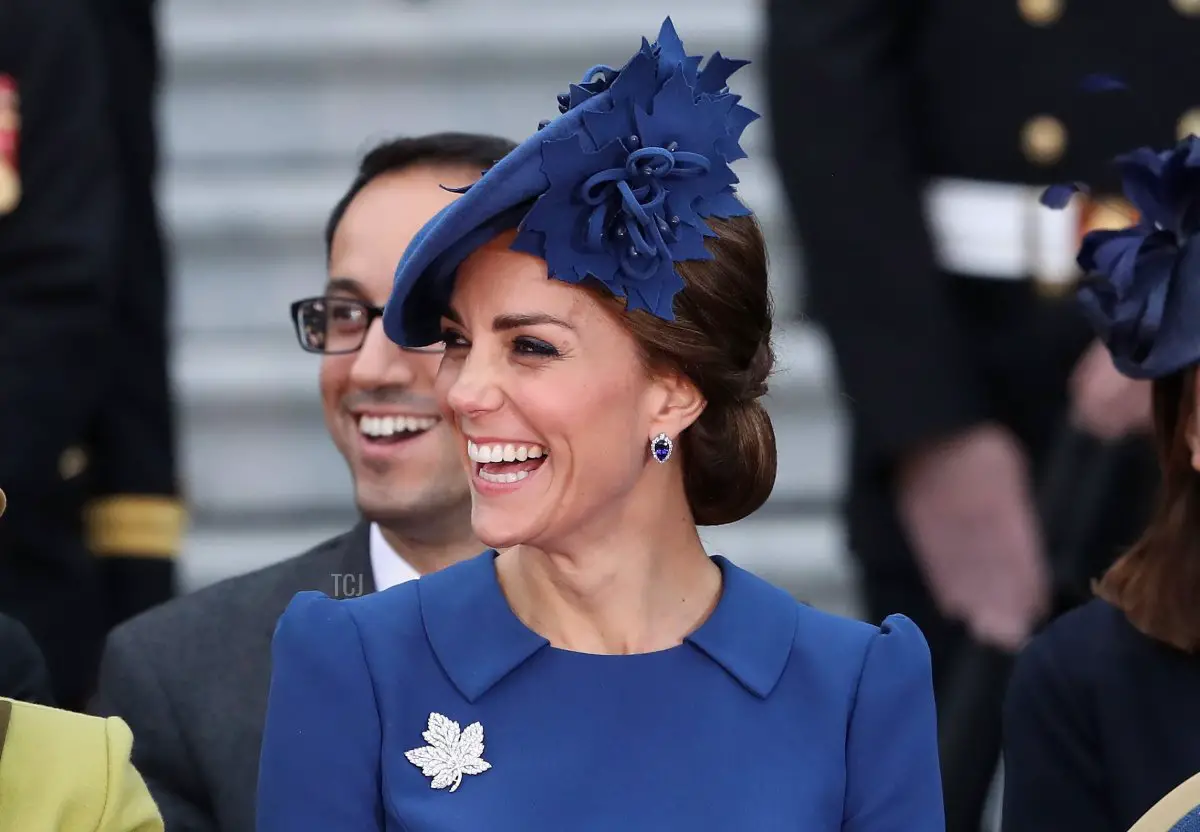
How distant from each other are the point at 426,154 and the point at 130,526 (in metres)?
1.52

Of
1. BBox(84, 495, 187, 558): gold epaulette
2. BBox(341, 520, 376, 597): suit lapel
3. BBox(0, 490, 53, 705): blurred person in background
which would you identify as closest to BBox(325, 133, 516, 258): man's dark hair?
BBox(341, 520, 376, 597): suit lapel

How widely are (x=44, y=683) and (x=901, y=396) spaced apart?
1.48 meters

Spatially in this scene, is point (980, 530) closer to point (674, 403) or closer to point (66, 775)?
point (674, 403)

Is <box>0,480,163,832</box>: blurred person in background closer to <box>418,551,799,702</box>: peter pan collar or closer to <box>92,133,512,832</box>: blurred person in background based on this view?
<box>418,551,799,702</box>: peter pan collar

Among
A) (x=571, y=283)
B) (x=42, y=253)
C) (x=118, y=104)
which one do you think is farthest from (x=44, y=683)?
(x=118, y=104)

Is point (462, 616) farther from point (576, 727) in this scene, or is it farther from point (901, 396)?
point (901, 396)

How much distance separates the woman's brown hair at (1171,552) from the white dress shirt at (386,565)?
3.22 feet

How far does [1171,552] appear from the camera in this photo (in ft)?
10.8

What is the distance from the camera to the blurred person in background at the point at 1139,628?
10.5 ft

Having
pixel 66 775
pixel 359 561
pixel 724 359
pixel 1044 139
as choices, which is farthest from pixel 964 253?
pixel 66 775

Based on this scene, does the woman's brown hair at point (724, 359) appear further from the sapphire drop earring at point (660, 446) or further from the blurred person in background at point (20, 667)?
the blurred person in background at point (20, 667)

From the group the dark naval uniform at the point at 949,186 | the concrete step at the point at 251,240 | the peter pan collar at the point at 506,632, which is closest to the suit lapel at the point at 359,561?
the peter pan collar at the point at 506,632

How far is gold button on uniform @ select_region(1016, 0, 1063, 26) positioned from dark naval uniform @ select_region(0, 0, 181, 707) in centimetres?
168

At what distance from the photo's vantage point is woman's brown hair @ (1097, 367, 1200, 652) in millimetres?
3273
